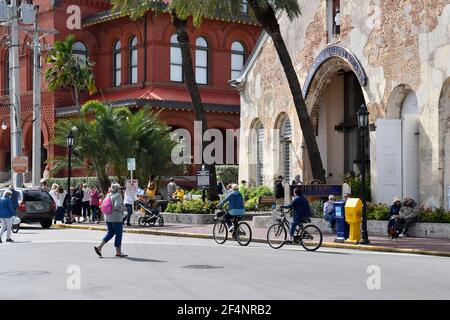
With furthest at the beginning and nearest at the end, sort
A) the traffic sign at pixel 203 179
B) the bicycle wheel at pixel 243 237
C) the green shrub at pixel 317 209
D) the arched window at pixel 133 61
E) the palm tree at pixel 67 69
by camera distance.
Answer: the arched window at pixel 133 61 → the palm tree at pixel 67 69 → the traffic sign at pixel 203 179 → the green shrub at pixel 317 209 → the bicycle wheel at pixel 243 237

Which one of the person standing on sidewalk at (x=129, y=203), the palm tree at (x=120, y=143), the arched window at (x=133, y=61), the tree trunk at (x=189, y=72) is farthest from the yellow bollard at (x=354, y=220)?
the arched window at (x=133, y=61)

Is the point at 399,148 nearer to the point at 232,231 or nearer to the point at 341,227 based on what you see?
the point at 341,227

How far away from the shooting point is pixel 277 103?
3609 centimetres

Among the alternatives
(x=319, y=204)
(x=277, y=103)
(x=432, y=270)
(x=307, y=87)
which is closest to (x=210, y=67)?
(x=277, y=103)

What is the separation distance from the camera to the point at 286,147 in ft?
119

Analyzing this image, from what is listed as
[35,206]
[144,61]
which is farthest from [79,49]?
[35,206]

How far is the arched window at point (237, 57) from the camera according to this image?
51688mm

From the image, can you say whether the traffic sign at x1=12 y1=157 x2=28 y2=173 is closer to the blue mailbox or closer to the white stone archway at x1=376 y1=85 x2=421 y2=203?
the white stone archway at x1=376 y1=85 x2=421 y2=203

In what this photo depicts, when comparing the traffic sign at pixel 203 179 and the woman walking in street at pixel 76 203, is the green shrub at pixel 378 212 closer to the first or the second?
the traffic sign at pixel 203 179

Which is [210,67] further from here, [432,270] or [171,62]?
[432,270]

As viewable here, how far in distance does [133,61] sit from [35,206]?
22410 mm

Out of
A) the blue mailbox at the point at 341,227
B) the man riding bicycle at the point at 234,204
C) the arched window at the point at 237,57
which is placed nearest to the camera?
the man riding bicycle at the point at 234,204

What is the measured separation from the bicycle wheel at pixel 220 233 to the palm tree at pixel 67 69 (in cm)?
2603

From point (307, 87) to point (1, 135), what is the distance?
3041 centimetres
